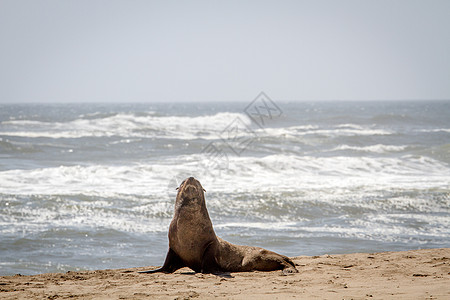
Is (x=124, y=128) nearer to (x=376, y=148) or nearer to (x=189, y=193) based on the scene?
(x=376, y=148)

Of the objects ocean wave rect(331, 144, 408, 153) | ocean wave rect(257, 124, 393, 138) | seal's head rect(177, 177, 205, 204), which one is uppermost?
seal's head rect(177, 177, 205, 204)

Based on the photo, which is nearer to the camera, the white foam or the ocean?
the ocean

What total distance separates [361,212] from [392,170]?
24.9ft

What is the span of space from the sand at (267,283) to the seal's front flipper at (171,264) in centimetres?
8

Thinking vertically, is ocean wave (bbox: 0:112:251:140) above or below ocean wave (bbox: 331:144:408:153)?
above

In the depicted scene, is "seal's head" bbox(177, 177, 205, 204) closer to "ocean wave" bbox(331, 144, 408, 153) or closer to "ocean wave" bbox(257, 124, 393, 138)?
"ocean wave" bbox(331, 144, 408, 153)

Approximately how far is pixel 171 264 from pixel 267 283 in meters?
1.27

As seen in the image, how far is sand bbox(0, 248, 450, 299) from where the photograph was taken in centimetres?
444

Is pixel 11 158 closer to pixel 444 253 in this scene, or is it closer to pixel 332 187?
pixel 332 187

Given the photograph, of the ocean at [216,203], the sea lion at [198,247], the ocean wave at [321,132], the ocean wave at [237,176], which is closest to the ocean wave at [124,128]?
the ocean wave at [321,132]

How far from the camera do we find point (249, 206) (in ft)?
36.4

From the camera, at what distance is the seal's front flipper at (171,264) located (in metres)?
5.74

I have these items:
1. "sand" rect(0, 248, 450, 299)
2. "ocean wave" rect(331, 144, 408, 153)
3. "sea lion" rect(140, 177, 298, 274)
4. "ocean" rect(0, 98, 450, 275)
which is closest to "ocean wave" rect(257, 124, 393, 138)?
"ocean wave" rect(331, 144, 408, 153)

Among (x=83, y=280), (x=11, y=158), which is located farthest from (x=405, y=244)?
(x=11, y=158)
